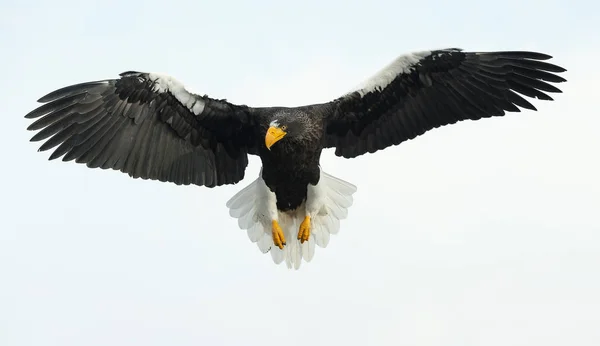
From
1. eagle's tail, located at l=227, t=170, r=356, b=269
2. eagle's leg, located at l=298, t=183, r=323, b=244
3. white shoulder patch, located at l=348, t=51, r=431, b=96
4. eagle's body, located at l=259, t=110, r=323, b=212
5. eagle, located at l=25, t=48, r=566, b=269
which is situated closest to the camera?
eagle's body, located at l=259, t=110, r=323, b=212

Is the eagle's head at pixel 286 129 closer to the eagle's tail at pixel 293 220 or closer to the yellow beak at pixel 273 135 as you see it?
the yellow beak at pixel 273 135

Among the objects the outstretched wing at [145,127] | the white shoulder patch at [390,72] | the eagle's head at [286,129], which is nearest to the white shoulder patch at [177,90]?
the outstretched wing at [145,127]

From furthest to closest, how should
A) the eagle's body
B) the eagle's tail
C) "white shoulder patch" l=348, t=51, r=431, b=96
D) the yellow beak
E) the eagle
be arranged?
the eagle's tail, "white shoulder patch" l=348, t=51, r=431, b=96, the eagle, the eagle's body, the yellow beak

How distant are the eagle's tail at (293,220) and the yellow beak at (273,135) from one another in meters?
1.25

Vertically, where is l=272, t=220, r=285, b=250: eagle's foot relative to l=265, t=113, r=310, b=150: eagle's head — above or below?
below

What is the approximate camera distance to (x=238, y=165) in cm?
1178

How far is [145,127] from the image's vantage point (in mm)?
11406

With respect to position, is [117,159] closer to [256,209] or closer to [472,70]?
[256,209]

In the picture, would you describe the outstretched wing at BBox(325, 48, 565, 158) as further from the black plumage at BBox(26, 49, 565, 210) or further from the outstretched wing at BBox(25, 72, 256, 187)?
the outstretched wing at BBox(25, 72, 256, 187)

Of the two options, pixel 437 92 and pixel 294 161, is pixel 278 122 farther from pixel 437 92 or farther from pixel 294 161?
pixel 437 92

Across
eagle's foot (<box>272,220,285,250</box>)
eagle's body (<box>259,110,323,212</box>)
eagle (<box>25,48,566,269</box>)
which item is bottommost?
eagle's foot (<box>272,220,285,250</box>)

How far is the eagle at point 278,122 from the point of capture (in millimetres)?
11188

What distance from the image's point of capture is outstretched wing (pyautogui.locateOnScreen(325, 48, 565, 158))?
451 inches

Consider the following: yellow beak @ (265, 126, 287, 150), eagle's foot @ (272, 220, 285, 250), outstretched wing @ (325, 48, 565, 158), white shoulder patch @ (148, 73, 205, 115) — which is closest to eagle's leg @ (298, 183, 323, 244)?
eagle's foot @ (272, 220, 285, 250)
